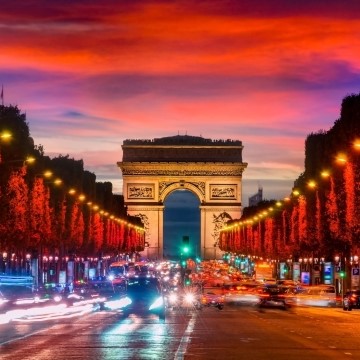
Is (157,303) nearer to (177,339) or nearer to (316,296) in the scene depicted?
(177,339)

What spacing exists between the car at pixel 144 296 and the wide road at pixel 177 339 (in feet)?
1.90

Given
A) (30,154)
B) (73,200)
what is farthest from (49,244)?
(73,200)

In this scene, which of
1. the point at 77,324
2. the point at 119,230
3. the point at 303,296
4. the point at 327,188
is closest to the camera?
the point at 77,324

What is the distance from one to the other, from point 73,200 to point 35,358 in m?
91.3

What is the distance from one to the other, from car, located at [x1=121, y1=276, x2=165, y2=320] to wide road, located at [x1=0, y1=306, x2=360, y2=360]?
1.90ft

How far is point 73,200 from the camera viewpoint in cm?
11806

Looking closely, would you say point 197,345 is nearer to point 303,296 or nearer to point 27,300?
point 27,300

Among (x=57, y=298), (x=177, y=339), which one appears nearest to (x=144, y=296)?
(x=177, y=339)

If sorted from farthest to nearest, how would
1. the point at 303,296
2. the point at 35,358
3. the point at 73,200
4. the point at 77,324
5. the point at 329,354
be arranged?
1. the point at 73,200
2. the point at 303,296
3. the point at 77,324
4. the point at 329,354
5. the point at 35,358

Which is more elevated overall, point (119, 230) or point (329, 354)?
point (119, 230)

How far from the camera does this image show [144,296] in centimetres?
4941

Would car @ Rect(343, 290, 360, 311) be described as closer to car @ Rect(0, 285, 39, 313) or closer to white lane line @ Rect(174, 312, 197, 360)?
car @ Rect(0, 285, 39, 313)

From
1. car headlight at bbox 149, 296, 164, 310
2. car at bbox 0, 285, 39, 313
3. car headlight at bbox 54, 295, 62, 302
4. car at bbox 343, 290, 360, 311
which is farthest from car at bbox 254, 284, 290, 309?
car headlight at bbox 149, 296, 164, 310

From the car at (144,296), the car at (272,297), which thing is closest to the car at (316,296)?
the car at (272,297)
